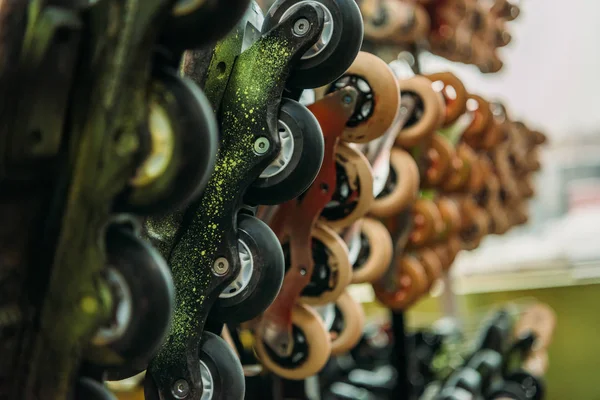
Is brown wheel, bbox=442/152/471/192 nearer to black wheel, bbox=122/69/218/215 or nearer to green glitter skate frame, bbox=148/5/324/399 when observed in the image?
green glitter skate frame, bbox=148/5/324/399

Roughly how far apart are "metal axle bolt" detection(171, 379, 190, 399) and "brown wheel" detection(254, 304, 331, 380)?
20 cm

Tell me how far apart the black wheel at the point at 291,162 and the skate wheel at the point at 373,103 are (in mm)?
143

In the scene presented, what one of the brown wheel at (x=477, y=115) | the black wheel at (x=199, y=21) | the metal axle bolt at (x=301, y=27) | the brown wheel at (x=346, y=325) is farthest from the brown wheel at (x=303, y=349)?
the brown wheel at (x=477, y=115)

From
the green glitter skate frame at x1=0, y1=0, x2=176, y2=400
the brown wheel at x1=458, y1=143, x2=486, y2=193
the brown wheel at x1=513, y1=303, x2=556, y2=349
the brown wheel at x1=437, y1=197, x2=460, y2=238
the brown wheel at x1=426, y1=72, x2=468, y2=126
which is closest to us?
the green glitter skate frame at x1=0, y1=0, x2=176, y2=400

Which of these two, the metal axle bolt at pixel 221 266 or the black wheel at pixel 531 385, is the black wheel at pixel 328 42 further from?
the black wheel at pixel 531 385

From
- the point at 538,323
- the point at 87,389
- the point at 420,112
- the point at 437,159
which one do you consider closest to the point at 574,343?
the point at 538,323

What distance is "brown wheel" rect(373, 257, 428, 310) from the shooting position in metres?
0.96

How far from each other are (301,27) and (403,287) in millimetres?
610

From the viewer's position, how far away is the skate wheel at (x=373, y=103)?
1.81 ft

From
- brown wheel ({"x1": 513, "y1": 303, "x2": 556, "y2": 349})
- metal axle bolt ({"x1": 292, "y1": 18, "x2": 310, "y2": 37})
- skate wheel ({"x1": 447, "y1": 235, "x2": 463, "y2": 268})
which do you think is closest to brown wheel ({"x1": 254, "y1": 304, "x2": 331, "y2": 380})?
metal axle bolt ({"x1": 292, "y1": 18, "x2": 310, "y2": 37})

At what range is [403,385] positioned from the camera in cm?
111

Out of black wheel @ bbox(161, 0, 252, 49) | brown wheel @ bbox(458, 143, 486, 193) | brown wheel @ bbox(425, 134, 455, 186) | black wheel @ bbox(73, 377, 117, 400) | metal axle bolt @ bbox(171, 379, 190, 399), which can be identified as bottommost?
black wheel @ bbox(73, 377, 117, 400)

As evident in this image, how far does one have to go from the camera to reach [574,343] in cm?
218

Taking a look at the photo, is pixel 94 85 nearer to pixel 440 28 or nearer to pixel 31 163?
pixel 31 163
